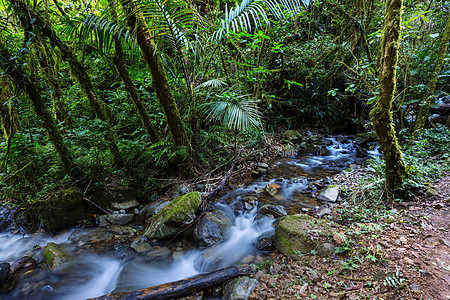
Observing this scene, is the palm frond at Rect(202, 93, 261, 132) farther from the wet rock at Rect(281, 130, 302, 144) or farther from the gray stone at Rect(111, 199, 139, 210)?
the wet rock at Rect(281, 130, 302, 144)

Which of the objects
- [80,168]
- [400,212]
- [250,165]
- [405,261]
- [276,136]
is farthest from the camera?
[276,136]

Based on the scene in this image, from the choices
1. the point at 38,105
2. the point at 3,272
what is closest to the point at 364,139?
the point at 38,105

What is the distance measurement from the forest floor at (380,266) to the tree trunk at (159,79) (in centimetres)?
284

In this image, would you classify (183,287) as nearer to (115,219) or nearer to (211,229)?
(211,229)

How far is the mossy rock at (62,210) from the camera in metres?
3.41

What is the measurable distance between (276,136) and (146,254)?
6.05 m

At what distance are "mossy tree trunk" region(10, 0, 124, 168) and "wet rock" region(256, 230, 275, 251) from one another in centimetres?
317

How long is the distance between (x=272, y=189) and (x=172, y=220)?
2169 mm

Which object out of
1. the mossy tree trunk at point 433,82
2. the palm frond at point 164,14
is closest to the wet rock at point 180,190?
the palm frond at point 164,14

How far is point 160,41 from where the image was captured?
128 inches

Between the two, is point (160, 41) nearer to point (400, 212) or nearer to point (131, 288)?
point (131, 288)

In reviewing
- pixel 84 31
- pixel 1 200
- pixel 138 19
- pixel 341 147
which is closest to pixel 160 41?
pixel 138 19

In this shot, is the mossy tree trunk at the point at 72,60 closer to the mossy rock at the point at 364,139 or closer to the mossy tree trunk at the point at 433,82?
the mossy tree trunk at the point at 433,82

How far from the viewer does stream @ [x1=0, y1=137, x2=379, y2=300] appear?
2.59m
